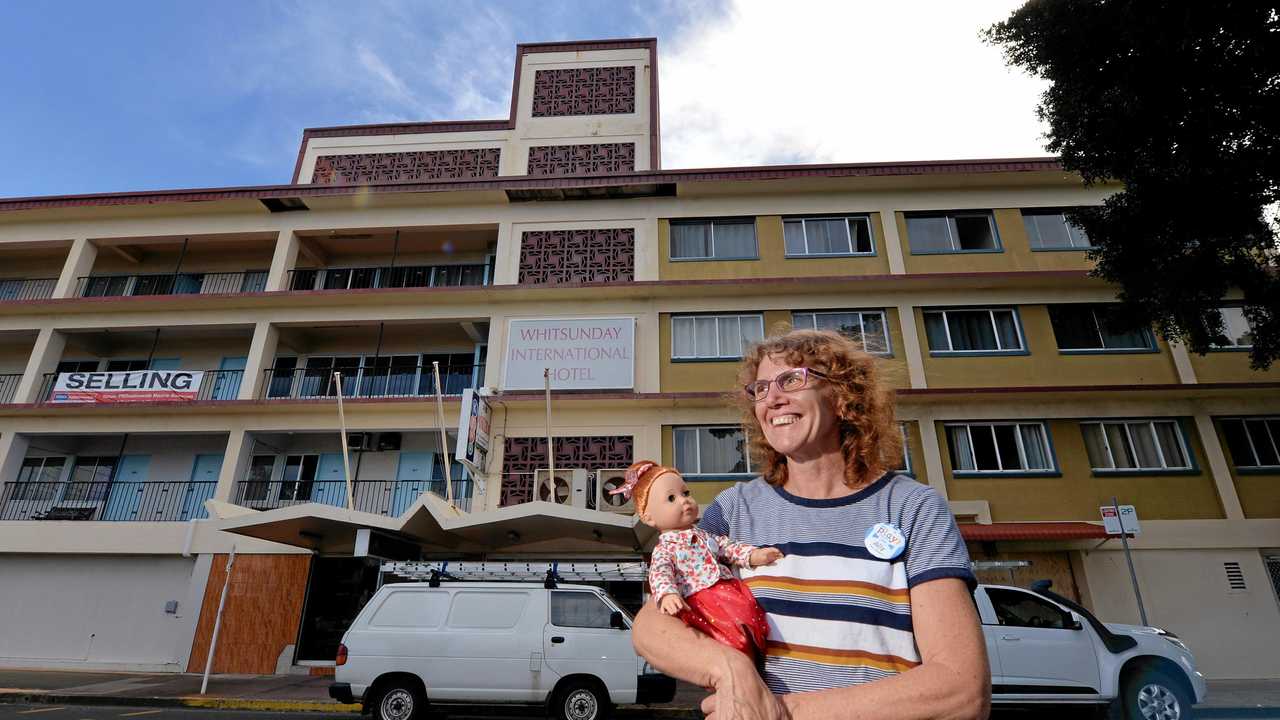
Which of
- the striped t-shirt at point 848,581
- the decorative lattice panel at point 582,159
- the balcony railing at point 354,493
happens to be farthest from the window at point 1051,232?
the striped t-shirt at point 848,581

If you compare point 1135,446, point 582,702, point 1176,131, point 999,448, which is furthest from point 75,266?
point 1135,446

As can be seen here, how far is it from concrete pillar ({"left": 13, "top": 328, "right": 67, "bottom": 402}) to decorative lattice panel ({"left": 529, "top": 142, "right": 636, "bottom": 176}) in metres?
15.0

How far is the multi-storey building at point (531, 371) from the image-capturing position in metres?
15.6

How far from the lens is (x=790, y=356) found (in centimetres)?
229

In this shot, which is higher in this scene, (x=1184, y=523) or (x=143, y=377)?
(x=143, y=377)

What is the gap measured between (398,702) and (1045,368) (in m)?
16.5

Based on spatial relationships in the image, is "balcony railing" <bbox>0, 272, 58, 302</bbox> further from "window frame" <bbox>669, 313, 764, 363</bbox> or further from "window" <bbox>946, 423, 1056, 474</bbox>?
"window" <bbox>946, 423, 1056, 474</bbox>

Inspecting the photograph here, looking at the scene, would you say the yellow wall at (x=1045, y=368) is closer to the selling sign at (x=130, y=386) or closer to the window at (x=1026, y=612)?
the window at (x=1026, y=612)

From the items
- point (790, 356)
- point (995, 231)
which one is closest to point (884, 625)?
point (790, 356)

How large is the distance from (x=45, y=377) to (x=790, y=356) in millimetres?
24823

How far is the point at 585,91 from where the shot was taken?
73.4 feet

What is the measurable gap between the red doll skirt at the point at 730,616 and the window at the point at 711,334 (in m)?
16.0

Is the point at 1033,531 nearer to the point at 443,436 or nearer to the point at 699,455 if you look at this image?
the point at 699,455

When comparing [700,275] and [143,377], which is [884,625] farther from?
[143,377]
